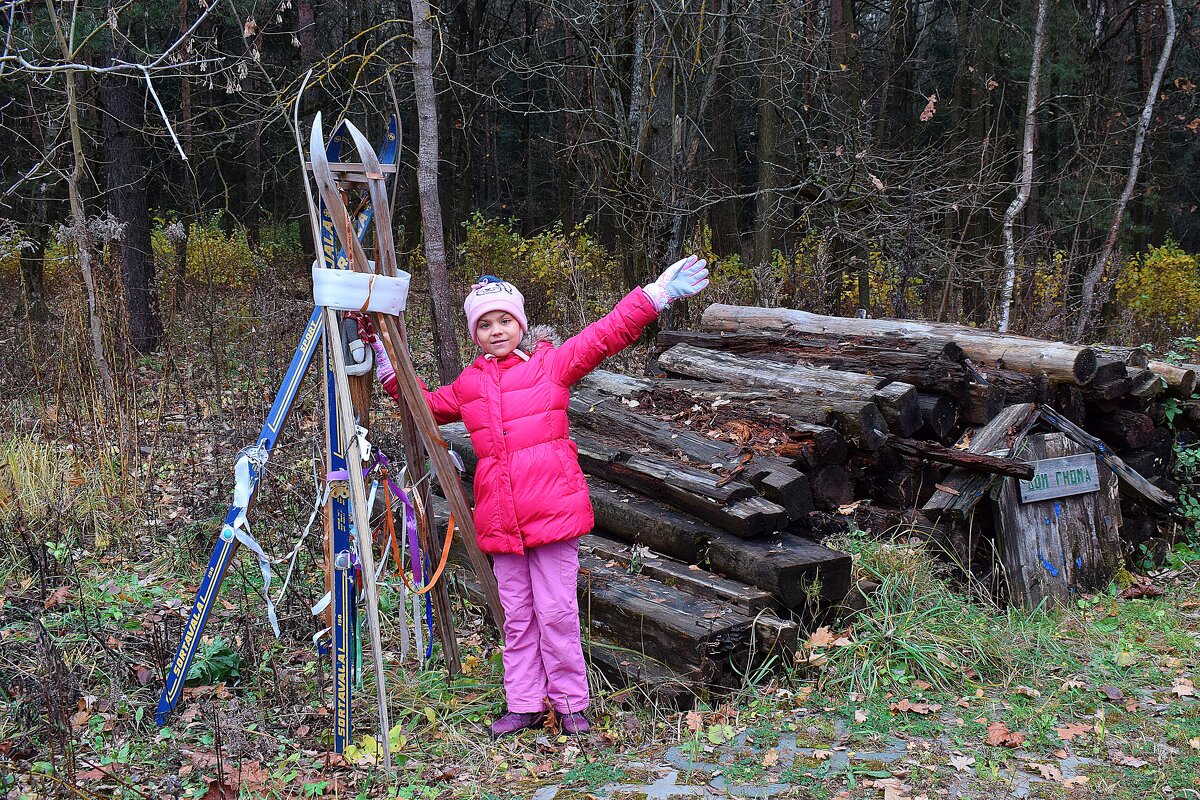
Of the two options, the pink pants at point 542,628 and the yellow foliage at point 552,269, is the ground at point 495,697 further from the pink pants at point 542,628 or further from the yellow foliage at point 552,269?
the yellow foliage at point 552,269

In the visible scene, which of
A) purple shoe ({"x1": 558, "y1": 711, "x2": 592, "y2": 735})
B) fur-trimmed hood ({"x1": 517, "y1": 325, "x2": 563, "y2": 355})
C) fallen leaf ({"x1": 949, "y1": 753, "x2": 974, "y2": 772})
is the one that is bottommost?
fallen leaf ({"x1": 949, "y1": 753, "x2": 974, "y2": 772})

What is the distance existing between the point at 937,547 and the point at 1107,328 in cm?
895

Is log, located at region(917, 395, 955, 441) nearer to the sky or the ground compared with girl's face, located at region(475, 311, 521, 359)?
nearer to the ground

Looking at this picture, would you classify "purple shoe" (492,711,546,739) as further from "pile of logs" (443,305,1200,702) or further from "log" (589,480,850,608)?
"log" (589,480,850,608)

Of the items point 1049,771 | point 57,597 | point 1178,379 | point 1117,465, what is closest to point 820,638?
point 1049,771

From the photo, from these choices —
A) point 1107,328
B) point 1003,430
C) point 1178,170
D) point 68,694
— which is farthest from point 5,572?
point 1178,170

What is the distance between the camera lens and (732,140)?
20453mm

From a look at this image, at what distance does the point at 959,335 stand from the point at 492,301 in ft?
14.6

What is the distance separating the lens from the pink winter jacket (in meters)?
3.77

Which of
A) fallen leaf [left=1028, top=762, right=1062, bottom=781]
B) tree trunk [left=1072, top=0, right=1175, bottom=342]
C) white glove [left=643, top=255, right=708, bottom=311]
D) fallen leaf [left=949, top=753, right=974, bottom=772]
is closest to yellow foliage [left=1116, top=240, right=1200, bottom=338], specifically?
tree trunk [left=1072, top=0, right=1175, bottom=342]

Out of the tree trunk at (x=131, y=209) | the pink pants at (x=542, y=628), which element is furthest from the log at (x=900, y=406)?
the tree trunk at (x=131, y=209)

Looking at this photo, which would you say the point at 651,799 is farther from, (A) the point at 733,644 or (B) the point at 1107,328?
(B) the point at 1107,328

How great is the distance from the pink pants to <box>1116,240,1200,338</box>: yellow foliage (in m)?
13.6

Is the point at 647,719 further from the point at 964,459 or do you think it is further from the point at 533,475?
the point at 964,459
